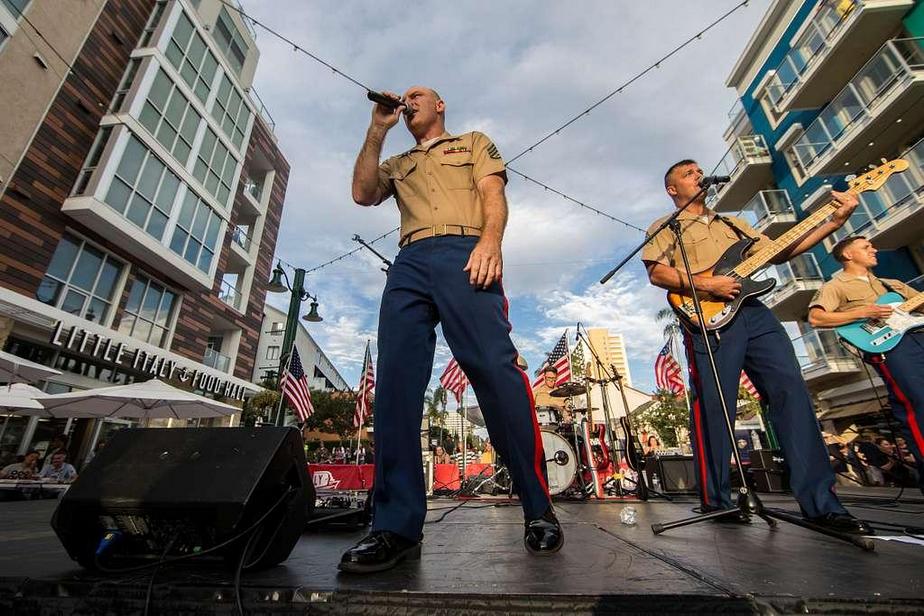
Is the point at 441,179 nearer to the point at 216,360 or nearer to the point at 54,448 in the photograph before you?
the point at 54,448

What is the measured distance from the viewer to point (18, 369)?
7270mm

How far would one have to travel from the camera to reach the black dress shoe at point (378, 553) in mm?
1116

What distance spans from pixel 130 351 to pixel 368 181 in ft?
41.3

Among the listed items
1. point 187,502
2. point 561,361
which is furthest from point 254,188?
point 187,502

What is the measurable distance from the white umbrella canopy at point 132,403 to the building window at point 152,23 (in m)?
10.6

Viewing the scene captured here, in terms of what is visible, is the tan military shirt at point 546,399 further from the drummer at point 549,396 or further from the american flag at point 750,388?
the american flag at point 750,388

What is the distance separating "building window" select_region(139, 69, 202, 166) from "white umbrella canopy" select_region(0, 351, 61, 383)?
7.62 metres

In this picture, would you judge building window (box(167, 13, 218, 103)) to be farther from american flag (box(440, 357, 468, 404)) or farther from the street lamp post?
american flag (box(440, 357, 468, 404))

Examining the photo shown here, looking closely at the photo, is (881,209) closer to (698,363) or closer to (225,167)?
(698,363)

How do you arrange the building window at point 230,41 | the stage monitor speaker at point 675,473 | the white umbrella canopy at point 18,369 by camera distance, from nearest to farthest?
the stage monitor speaker at point 675,473, the white umbrella canopy at point 18,369, the building window at point 230,41

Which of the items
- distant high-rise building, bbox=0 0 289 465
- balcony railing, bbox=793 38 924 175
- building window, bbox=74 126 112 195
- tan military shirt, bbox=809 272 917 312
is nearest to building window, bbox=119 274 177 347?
distant high-rise building, bbox=0 0 289 465

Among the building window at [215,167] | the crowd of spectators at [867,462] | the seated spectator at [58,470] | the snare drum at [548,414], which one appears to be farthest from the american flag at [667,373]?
the building window at [215,167]

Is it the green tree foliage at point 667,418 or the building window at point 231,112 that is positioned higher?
the building window at point 231,112

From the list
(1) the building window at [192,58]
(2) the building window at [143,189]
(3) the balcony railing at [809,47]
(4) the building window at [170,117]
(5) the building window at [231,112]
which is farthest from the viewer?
(5) the building window at [231,112]
